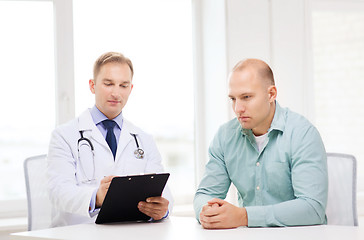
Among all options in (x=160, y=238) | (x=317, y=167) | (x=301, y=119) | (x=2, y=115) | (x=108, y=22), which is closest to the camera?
(x=160, y=238)

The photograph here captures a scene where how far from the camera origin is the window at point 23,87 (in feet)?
11.9

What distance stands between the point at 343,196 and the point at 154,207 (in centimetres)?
85

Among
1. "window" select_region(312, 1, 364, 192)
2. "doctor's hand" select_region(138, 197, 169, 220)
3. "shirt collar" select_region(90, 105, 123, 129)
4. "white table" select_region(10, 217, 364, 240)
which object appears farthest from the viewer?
"window" select_region(312, 1, 364, 192)

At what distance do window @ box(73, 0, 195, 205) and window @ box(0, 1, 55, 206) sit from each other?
0.69 ft

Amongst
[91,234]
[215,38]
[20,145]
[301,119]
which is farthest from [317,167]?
[20,145]

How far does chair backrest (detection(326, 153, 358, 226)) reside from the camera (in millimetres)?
2424

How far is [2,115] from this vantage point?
3.63 metres

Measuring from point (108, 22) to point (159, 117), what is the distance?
0.78 m

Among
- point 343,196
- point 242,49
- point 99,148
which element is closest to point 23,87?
point 99,148

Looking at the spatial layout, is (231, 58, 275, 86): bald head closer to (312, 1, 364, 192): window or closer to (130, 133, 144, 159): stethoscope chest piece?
(130, 133, 144, 159): stethoscope chest piece

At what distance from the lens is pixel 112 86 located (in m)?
2.55

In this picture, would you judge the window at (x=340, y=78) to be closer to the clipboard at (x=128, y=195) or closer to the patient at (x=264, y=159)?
the patient at (x=264, y=159)

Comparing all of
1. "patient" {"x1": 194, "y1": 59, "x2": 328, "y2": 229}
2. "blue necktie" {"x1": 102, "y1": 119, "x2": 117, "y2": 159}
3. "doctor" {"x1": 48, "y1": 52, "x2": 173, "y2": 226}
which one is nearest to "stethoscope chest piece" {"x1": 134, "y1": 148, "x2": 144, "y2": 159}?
"doctor" {"x1": 48, "y1": 52, "x2": 173, "y2": 226}

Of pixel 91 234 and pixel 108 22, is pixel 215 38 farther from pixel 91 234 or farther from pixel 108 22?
pixel 91 234
